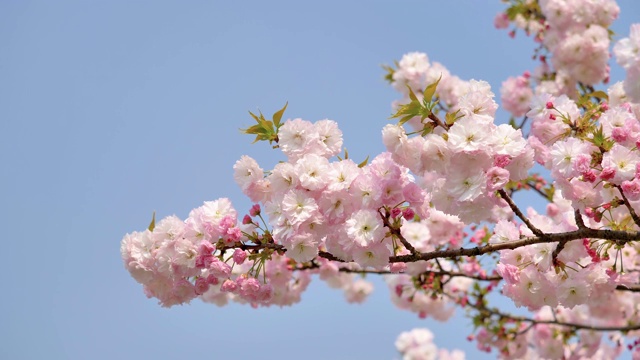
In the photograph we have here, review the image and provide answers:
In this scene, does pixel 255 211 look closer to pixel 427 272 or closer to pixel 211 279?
pixel 211 279

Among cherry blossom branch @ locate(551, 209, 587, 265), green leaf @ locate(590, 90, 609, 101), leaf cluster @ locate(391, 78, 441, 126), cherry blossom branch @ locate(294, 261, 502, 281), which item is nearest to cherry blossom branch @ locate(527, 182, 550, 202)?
cherry blossom branch @ locate(294, 261, 502, 281)

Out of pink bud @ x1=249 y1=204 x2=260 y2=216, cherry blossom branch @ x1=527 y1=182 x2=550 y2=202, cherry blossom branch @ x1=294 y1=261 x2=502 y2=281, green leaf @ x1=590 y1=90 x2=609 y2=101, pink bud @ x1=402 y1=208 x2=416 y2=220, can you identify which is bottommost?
pink bud @ x1=402 y1=208 x2=416 y2=220

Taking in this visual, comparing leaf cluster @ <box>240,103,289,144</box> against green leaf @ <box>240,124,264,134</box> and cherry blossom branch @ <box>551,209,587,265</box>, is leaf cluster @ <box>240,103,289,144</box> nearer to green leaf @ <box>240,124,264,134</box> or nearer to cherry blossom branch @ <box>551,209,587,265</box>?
green leaf @ <box>240,124,264,134</box>

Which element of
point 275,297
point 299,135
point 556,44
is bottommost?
point 299,135

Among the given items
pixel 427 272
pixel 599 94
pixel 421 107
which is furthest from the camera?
pixel 427 272

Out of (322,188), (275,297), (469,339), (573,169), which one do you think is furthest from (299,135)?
(469,339)

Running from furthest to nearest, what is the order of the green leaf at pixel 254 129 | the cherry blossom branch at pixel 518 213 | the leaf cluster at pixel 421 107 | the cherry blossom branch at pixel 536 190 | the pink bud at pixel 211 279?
1. the cherry blossom branch at pixel 536 190
2. the pink bud at pixel 211 279
3. the green leaf at pixel 254 129
4. the cherry blossom branch at pixel 518 213
5. the leaf cluster at pixel 421 107

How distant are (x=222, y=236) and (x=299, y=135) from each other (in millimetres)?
650

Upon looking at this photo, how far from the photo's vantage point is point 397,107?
279cm

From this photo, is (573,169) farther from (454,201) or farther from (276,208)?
(276,208)

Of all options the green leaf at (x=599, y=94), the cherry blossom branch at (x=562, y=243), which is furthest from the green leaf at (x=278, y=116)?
the green leaf at (x=599, y=94)

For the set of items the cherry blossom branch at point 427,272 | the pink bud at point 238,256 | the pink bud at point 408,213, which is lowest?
the pink bud at point 238,256

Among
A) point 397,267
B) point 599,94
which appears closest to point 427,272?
point 599,94

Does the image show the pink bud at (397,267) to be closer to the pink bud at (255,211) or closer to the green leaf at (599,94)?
the pink bud at (255,211)
